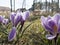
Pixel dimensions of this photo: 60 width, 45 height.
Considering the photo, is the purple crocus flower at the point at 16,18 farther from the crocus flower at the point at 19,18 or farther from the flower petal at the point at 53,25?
the flower petal at the point at 53,25

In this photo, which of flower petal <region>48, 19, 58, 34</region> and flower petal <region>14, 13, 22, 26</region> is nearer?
flower petal <region>48, 19, 58, 34</region>

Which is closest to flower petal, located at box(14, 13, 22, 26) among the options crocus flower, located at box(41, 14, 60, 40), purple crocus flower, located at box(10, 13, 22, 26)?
purple crocus flower, located at box(10, 13, 22, 26)

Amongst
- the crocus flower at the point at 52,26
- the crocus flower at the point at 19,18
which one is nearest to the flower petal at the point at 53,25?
the crocus flower at the point at 52,26

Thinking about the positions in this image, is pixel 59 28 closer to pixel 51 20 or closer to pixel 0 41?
pixel 51 20

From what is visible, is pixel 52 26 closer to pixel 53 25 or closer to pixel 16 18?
pixel 53 25

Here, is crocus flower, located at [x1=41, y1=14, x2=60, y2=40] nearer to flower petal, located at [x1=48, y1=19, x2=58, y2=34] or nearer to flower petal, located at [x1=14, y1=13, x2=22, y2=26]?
flower petal, located at [x1=48, y1=19, x2=58, y2=34]

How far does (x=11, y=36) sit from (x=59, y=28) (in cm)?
19

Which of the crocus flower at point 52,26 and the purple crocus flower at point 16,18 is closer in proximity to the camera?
the crocus flower at point 52,26

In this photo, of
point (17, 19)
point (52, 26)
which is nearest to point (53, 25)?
point (52, 26)

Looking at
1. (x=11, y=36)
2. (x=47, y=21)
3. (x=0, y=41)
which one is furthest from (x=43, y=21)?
(x=0, y=41)

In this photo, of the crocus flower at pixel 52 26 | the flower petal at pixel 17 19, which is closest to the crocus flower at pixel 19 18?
the flower petal at pixel 17 19

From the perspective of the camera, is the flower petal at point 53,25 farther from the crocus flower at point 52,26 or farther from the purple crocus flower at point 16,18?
the purple crocus flower at point 16,18

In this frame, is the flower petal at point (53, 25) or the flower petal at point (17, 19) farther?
the flower petal at point (17, 19)

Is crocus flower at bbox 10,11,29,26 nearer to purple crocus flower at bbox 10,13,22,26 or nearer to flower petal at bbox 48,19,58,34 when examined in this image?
purple crocus flower at bbox 10,13,22,26
